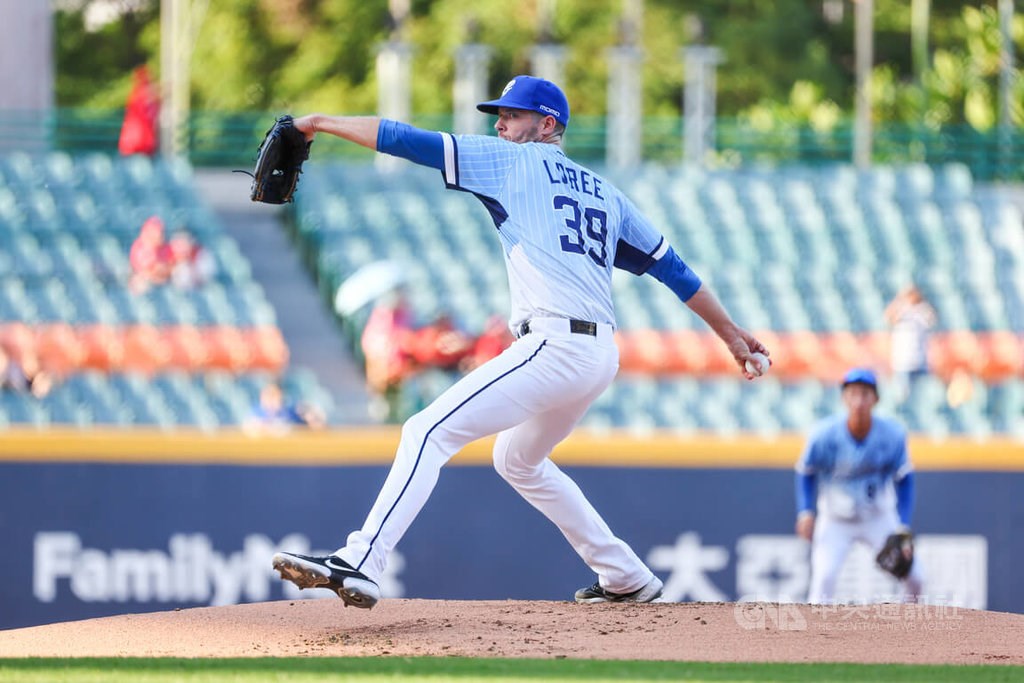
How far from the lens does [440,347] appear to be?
39.7 ft

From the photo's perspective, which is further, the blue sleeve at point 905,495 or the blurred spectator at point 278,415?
the blurred spectator at point 278,415

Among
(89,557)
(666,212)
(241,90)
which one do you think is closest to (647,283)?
(666,212)

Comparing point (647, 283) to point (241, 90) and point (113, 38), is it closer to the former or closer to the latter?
point (241, 90)

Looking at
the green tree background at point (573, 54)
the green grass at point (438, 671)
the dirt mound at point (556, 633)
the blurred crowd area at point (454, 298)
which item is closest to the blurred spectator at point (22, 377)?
the blurred crowd area at point (454, 298)

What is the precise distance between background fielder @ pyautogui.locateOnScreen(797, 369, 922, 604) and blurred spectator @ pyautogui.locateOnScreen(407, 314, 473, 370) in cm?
415

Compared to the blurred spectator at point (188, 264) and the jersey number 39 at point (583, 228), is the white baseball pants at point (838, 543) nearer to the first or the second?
the jersey number 39 at point (583, 228)

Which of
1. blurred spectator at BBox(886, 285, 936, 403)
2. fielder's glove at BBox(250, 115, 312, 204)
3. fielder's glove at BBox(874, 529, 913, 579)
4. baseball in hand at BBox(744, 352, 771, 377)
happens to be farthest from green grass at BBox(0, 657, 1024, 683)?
blurred spectator at BBox(886, 285, 936, 403)

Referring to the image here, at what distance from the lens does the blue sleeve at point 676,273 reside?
5609 millimetres

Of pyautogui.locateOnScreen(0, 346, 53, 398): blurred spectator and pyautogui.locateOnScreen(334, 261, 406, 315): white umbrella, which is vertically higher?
pyautogui.locateOnScreen(334, 261, 406, 315): white umbrella

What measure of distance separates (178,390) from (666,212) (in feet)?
17.7

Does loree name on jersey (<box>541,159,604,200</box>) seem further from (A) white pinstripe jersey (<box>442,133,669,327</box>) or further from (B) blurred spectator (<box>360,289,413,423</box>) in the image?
(B) blurred spectator (<box>360,289,413,423</box>)

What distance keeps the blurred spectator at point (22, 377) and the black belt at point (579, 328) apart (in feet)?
23.9

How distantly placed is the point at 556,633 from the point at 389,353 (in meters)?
6.65

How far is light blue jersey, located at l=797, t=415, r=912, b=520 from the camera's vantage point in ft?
27.0
